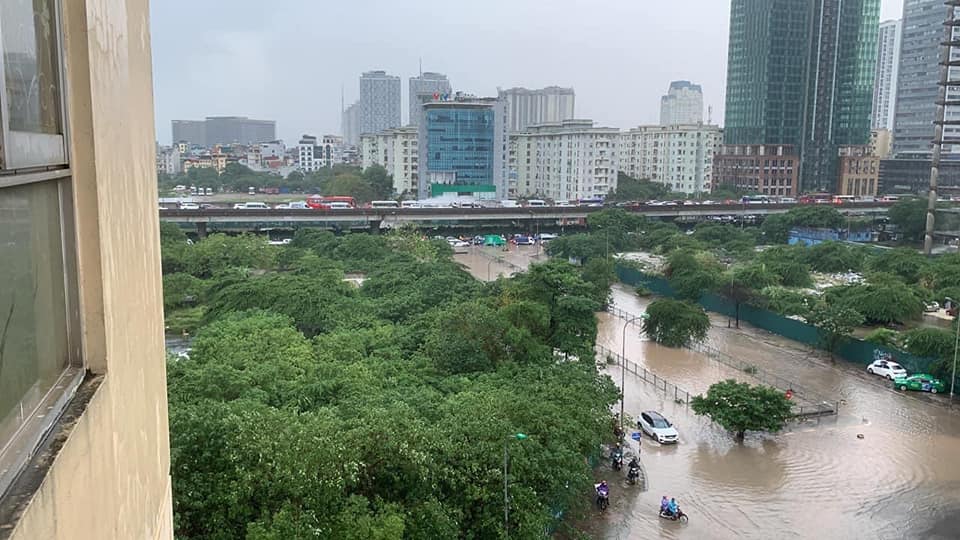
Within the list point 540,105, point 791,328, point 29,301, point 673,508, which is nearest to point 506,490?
point 673,508

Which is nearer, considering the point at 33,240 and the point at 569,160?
the point at 33,240

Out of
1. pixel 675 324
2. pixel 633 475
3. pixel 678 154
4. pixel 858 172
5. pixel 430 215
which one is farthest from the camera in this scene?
pixel 678 154

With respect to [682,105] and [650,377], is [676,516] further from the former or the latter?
[682,105]

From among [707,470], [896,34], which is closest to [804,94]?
[896,34]

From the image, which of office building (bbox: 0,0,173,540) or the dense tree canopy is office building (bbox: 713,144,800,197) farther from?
office building (bbox: 0,0,173,540)

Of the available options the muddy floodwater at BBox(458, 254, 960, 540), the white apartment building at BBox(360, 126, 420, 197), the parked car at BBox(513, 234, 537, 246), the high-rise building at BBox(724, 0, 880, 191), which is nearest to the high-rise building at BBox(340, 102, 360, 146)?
the white apartment building at BBox(360, 126, 420, 197)

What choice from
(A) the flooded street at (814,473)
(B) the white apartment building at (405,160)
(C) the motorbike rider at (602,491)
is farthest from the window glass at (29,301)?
(B) the white apartment building at (405,160)

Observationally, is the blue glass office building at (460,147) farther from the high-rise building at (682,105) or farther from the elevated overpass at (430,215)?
the high-rise building at (682,105)
